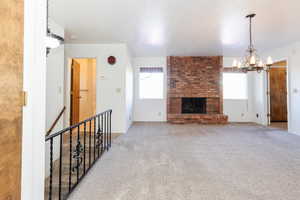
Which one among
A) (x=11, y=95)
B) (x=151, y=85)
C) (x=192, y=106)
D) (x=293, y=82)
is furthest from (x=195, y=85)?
(x=11, y=95)

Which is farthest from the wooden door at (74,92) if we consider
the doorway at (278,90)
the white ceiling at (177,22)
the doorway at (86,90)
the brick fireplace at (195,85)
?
the doorway at (278,90)

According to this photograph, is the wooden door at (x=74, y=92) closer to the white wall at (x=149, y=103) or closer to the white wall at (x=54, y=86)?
the white wall at (x=54, y=86)

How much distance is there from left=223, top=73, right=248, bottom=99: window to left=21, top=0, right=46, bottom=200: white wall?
6324 mm

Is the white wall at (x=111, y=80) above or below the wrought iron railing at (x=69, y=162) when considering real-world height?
above

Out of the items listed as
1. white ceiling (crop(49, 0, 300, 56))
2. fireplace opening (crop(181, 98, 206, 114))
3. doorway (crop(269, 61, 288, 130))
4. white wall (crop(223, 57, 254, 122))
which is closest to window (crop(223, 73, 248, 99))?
white wall (crop(223, 57, 254, 122))

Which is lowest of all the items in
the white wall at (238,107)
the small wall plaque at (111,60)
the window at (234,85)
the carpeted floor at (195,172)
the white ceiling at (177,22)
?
the carpeted floor at (195,172)

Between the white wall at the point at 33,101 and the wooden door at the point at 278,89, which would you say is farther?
the wooden door at the point at 278,89

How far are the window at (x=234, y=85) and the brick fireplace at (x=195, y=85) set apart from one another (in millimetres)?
342

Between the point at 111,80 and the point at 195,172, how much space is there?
10.5 feet

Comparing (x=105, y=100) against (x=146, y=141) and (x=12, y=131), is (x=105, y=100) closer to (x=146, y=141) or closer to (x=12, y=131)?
(x=146, y=141)

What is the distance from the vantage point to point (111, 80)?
14.3 ft

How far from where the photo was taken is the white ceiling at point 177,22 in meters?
2.51

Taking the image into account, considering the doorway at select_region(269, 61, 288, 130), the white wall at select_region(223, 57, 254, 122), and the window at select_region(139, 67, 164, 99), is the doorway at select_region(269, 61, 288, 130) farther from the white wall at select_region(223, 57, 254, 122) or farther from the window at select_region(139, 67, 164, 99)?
the window at select_region(139, 67, 164, 99)

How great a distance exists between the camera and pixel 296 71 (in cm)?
423
